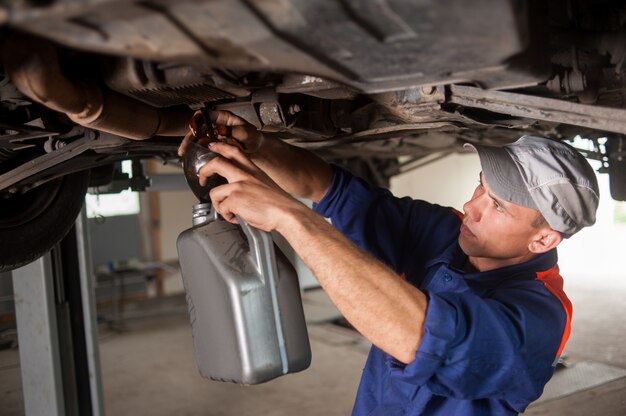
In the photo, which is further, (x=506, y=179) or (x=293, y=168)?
(x=293, y=168)

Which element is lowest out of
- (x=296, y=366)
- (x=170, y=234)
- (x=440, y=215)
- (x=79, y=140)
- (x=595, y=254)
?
(x=595, y=254)

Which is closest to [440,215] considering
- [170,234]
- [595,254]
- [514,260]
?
[514,260]

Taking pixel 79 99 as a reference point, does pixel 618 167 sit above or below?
below

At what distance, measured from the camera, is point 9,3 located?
1.81 feet

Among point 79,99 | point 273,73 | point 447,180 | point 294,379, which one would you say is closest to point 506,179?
point 273,73

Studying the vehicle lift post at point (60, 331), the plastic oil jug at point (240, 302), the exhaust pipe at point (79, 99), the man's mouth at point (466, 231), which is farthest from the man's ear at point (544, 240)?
the vehicle lift post at point (60, 331)

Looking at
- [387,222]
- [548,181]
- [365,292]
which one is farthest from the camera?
[387,222]

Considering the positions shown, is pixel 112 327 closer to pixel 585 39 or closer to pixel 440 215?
pixel 440 215

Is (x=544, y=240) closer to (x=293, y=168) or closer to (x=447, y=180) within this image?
(x=293, y=168)

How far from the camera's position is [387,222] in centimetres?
145

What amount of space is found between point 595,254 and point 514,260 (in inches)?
300

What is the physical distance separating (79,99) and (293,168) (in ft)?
1.57

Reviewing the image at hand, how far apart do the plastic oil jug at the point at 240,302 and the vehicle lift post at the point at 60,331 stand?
1.50 m

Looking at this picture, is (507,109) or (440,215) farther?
(440,215)
